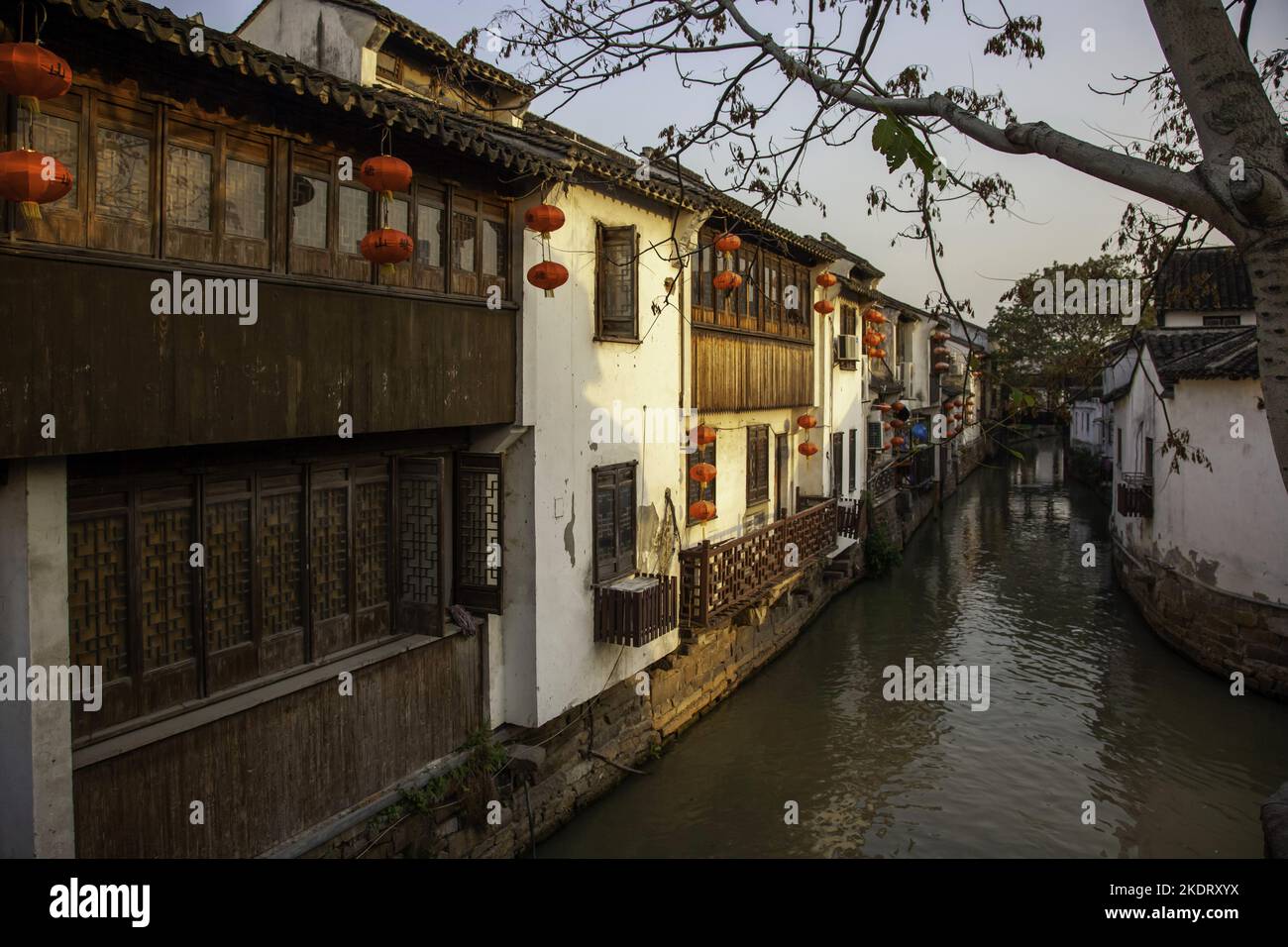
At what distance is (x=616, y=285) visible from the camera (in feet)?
38.4

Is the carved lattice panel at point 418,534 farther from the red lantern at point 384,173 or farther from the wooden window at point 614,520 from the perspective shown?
the red lantern at point 384,173

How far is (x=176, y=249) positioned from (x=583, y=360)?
512 cm

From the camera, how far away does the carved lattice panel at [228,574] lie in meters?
7.39

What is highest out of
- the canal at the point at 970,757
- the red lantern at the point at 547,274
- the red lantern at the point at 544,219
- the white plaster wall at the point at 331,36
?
the white plaster wall at the point at 331,36

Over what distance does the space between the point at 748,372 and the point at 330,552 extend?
9.40m

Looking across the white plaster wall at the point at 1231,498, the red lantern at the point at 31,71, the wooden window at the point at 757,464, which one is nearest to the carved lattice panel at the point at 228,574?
the red lantern at the point at 31,71

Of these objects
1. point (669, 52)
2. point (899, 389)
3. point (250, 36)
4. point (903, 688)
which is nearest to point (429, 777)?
point (669, 52)

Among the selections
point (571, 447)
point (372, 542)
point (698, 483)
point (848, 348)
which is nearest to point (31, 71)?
point (372, 542)

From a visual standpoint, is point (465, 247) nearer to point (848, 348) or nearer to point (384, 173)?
point (384, 173)

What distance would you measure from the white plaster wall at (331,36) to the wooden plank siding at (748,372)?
20.6ft

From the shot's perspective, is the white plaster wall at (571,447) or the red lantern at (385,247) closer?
the red lantern at (385,247)

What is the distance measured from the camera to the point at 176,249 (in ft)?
21.6

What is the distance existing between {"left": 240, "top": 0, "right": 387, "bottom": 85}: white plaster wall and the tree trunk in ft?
38.4

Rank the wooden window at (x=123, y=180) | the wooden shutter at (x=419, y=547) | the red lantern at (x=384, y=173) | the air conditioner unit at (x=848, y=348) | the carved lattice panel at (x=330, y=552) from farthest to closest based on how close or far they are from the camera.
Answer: the air conditioner unit at (x=848, y=348)
the wooden shutter at (x=419, y=547)
the carved lattice panel at (x=330, y=552)
the red lantern at (x=384, y=173)
the wooden window at (x=123, y=180)
